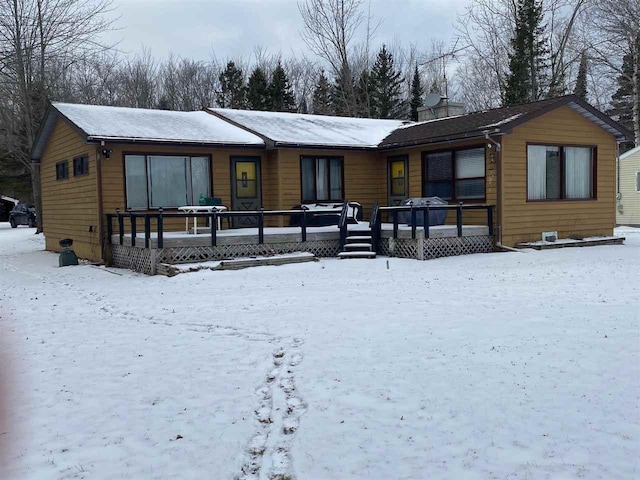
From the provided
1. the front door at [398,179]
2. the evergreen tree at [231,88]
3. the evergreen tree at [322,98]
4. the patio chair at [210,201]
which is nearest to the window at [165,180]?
the patio chair at [210,201]

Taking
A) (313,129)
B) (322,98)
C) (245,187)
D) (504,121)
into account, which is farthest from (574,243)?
(322,98)

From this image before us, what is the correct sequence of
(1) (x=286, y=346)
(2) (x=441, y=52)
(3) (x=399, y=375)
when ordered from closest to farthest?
(3) (x=399, y=375), (1) (x=286, y=346), (2) (x=441, y=52)

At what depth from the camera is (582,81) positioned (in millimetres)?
33688

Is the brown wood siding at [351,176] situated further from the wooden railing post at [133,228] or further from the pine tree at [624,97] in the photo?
the pine tree at [624,97]

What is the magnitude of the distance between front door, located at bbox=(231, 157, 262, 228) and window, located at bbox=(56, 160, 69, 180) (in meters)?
4.63

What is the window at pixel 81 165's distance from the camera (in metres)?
14.3

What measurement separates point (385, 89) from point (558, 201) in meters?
27.1

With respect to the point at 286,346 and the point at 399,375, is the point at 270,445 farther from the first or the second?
the point at 286,346

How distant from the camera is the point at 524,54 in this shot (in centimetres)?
2969

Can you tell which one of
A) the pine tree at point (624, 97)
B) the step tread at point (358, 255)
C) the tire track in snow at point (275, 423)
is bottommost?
the tire track in snow at point (275, 423)

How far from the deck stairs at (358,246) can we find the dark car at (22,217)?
1041 inches

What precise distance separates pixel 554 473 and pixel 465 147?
39.0ft

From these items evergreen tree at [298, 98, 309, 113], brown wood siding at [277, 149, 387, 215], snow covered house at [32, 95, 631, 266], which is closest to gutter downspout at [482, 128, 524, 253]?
snow covered house at [32, 95, 631, 266]

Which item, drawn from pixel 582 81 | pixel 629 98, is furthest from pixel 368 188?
pixel 629 98
